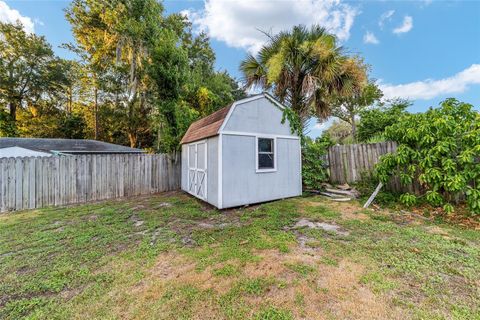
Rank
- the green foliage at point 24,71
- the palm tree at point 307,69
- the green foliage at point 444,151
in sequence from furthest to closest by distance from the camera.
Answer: the green foliage at point 24,71 < the palm tree at point 307,69 < the green foliage at point 444,151

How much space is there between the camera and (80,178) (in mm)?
6957

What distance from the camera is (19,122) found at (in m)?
19.2

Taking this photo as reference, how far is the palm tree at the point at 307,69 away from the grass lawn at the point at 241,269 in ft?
16.4

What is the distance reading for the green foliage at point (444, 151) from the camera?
4148mm

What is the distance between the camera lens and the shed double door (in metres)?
6.27

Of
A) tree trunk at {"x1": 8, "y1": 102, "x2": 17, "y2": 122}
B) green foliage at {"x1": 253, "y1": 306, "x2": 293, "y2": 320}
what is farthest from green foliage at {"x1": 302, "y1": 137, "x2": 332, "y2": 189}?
tree trunk at {"x1": 8, "y1": 102, "x2": 17, "y2": 122}

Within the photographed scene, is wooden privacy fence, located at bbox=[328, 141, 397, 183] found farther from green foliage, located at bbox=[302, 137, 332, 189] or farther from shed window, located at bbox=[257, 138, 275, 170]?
shed window, located at bbox=[257, 138, 275, 170]

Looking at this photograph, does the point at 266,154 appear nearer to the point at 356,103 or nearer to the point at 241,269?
the point at 241,269

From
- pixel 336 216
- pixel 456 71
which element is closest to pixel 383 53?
pixel 456 71

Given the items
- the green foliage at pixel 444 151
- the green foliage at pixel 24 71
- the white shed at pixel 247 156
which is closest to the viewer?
the green foliage at pixel 444 151

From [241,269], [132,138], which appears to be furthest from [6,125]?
[241,269]

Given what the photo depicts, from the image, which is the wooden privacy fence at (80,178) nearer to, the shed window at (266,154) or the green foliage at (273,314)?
the shed window at (266,154)

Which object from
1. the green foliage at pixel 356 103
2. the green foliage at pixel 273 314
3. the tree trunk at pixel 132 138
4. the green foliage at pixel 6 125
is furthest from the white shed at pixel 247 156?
the green foliage at pixel 6 125

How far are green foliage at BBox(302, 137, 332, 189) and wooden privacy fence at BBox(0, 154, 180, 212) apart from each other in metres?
5.64
